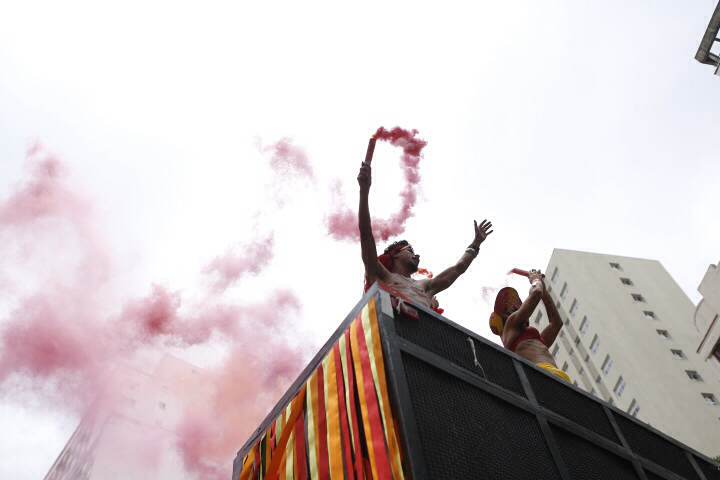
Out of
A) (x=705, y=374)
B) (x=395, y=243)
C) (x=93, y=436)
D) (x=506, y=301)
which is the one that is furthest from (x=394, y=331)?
(x=93, y=436)

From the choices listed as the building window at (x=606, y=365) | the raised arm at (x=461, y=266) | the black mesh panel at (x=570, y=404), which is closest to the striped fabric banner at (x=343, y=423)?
the black mesh panel at (x=570, y=404)

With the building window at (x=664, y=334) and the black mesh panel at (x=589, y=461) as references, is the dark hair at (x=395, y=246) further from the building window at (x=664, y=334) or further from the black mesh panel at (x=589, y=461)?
the building window at (x=664, y=334)

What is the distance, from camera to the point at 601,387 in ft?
136

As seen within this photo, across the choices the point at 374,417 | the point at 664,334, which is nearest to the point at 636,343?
the point at 664,334

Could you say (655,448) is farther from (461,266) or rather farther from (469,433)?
(469,433)

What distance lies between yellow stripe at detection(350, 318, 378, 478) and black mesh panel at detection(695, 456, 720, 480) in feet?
16.2

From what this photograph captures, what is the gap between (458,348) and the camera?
419cm

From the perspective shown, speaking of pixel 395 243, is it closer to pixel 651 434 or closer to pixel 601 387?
pixel 651 434

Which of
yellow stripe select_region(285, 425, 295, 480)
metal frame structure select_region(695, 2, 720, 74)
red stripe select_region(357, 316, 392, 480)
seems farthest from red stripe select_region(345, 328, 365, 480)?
metal frame structure select_region(695, 2, 720, 74)

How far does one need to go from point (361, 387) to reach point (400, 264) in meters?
3.04

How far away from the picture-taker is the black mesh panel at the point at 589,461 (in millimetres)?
4234

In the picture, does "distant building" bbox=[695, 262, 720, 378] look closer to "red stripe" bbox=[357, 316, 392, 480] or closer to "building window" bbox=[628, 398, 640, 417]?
"building window" bbox=[628, 398, 640, 417]

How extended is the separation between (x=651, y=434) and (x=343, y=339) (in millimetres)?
3995

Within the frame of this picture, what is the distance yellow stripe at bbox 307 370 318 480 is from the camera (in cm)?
365
